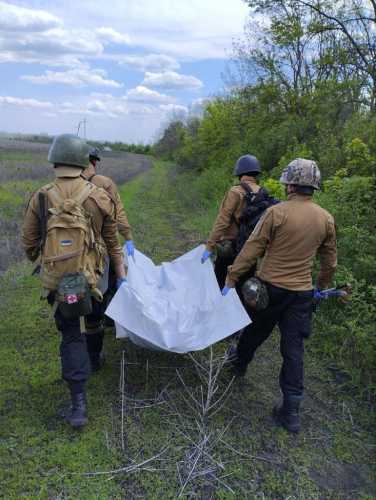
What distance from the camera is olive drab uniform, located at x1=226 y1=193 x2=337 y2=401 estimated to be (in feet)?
10.9

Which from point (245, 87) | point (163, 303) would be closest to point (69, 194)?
point (163, 303)

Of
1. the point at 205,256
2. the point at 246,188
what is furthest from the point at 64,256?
the point at 246,188

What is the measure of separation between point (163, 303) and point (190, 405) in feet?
3.49

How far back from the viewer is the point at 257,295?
11.3 ft

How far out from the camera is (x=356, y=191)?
646 cm

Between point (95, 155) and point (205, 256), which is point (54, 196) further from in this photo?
point (205, 256)

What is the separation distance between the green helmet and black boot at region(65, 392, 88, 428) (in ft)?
5.78

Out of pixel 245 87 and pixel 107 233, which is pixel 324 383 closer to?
pixel 107 233

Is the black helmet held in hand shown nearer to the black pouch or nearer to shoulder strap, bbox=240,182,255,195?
shoulder strap, bbox=240,182,255,195

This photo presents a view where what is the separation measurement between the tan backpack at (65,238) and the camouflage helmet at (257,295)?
4.15 ft

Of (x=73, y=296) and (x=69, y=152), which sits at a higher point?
(x=69, y=152)

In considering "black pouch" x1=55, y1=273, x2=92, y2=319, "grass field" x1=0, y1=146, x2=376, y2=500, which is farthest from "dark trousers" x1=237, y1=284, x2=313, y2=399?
"black pouch" x1=55, y1=273, x2=92, y2=319

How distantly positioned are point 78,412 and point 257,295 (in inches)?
65.6

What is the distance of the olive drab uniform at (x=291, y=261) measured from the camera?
3314mm
